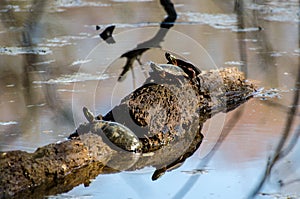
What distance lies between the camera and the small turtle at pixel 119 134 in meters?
3.76

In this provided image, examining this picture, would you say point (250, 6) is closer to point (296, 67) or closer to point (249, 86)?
point (296, 67)

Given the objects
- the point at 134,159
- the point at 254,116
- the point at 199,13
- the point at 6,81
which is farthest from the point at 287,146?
the point at 199,13

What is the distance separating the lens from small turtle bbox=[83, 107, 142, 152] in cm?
376

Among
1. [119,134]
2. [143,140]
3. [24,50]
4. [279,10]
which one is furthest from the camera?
[279,10]

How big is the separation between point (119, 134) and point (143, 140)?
0.80 ft

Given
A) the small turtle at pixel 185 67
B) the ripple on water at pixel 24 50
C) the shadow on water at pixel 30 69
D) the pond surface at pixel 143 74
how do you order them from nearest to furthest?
the pond surface at pixel 143 74, the shadow on water at pixel 30 69, the small turtle at pixel 185 67, the ripple on water at pixel 24 50

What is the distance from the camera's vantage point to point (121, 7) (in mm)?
8125

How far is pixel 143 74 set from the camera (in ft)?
17.7

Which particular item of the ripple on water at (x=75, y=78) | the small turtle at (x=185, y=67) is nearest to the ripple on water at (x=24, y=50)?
the ripple on water at (x=75, y=78)

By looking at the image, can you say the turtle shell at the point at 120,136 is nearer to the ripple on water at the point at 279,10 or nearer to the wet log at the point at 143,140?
the wet log at the point at 143,140

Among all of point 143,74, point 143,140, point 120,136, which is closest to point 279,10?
point 143,74

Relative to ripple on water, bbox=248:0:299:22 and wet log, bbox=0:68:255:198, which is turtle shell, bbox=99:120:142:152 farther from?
ripple on water, bbox=248:0:299:22

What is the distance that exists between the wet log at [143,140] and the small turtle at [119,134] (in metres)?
0.03

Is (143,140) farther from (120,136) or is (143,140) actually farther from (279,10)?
(279,10)
